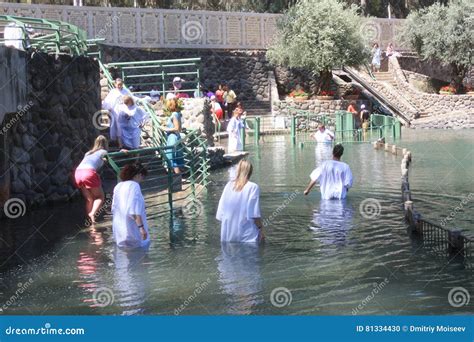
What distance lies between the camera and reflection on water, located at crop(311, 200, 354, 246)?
499 inches

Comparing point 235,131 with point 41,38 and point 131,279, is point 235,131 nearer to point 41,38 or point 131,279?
point 41,38

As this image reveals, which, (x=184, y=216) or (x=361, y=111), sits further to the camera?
(x=361, y=111)

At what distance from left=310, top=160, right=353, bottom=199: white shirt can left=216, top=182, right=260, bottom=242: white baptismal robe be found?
435cm

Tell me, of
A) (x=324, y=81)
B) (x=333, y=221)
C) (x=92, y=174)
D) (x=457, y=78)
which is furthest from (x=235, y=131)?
(x=457, y=78)

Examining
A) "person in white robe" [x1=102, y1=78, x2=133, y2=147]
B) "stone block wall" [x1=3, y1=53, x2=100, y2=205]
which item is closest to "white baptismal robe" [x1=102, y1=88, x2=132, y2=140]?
"person in white robe" [x1=102, y1=78, x2=133, y2=147]

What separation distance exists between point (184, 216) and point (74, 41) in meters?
5.64

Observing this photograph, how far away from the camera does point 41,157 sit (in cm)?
1616

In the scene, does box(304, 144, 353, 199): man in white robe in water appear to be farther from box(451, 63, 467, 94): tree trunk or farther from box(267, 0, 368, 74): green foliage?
box(451, 63, 467, 94): tree trunk

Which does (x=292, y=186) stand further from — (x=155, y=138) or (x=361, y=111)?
(x=361, y=111)

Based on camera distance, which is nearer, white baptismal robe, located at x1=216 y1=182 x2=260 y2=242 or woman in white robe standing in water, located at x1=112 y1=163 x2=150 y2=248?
white baptismal robe, located at x1=216 y1=182 x2=260 y2=242

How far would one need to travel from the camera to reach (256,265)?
10.8 metres

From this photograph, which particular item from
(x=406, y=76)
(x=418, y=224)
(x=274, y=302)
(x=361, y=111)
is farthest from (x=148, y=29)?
(x=274, y=302)

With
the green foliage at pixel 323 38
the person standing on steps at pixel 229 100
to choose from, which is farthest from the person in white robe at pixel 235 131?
the green foliage at pixel 323 38

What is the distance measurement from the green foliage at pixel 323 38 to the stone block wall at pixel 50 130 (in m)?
22.5
